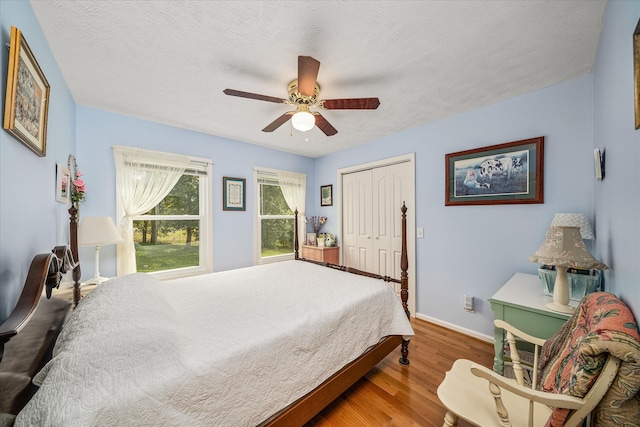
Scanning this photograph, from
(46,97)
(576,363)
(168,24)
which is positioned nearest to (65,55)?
(46,97)

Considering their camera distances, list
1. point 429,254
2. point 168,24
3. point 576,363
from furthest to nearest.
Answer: point 429,254 → point 168,24 → point 576,363

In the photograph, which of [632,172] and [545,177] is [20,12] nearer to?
[632,172]

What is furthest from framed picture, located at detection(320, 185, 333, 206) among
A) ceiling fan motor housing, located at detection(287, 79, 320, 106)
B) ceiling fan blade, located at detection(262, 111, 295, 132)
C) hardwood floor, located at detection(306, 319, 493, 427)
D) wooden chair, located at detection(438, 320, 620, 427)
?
wooden chair, located at detection(438, 320, 620, 427)

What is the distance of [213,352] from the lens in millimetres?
1076

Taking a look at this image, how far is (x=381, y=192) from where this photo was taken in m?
3.44

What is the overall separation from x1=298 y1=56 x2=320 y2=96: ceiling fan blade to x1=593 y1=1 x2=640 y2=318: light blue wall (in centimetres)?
135

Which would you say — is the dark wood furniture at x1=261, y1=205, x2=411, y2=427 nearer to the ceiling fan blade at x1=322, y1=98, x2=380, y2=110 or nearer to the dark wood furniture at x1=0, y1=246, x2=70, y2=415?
the dark wood furniture at x1=0, y1=246, x2=70, y2=415

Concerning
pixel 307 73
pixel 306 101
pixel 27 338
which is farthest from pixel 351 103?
pixel 27 338

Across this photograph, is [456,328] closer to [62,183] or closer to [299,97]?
[299,97]

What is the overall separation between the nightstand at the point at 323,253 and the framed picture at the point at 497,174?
192 centimetres

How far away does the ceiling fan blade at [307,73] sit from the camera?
1.34m

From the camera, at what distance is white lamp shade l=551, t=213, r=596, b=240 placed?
1.81 meters

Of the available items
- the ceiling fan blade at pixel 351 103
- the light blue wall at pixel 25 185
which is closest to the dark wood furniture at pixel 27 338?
the light blue wall at pixel 25 185

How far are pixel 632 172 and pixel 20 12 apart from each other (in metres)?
2.85
